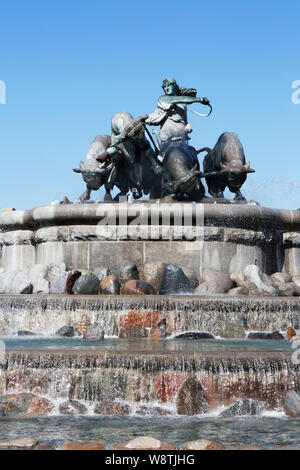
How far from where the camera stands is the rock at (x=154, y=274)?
10203 mm

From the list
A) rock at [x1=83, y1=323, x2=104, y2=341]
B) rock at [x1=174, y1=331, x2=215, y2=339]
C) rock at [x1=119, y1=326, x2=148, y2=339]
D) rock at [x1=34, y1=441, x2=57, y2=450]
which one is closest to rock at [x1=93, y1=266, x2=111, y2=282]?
rock at [x1=119, y1=326, x2=148, y2=339]

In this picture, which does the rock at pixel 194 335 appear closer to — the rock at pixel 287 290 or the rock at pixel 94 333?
the rock at pixel 94 333

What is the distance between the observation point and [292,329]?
8102 millimetres

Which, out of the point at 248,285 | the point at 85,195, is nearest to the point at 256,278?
the point at 248,285

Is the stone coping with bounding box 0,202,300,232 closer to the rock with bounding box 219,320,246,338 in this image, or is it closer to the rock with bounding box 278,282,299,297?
the rock with bounding box 278,282,299,297

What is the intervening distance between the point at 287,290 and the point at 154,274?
226cm

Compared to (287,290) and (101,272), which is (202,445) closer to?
(101,272)

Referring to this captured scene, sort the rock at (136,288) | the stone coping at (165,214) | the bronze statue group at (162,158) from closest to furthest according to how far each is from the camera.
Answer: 1. the rock at (136,288)
2. the stone coping at (165,214)
3. the bronze statue group at (162,158)

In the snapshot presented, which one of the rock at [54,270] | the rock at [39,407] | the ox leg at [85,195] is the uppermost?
the ox leg at [85,195]

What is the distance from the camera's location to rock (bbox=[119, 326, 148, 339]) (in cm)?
809

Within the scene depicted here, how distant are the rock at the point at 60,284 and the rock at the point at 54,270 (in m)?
0.53

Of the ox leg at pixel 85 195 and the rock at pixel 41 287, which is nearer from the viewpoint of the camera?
the rock at pixel 41 287

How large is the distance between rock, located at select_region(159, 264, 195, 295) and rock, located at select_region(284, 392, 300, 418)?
488cm

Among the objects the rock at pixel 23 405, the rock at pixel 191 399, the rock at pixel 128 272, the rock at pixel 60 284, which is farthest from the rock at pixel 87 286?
the rock at pixel 191 399
